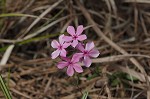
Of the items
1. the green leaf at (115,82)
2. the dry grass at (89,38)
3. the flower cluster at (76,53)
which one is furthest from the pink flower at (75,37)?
the green leaf at (115,82)

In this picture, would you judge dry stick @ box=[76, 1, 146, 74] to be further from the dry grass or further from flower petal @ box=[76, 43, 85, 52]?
flower petal @ box=[76, 43, 85, 52]

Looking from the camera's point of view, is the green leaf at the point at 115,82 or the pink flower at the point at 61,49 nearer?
the pink flower at the point at 61,49

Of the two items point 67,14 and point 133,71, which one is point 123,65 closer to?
point 133,71

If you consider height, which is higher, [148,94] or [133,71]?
[133,71]

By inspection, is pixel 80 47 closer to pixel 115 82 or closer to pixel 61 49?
pixel 61 49

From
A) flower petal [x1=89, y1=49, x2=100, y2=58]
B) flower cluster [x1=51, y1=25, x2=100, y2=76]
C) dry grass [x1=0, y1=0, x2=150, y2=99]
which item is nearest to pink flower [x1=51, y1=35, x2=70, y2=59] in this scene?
flower cluster [x1=51, y1=25, x2=100, y2=76]

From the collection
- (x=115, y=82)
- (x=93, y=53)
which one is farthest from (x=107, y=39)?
(x=93, y=53)

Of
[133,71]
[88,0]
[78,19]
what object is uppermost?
[88,0]

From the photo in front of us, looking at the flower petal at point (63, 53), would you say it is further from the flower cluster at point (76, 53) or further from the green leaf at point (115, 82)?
the green leaf at point (115, 82)

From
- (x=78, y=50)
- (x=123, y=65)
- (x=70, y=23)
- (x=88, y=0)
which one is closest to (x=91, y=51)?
(x=78, y=50)
